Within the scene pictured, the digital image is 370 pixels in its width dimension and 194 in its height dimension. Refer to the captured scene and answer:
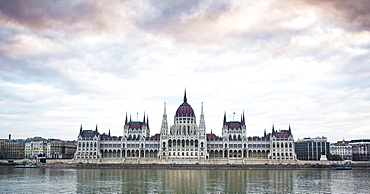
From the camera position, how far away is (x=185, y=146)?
18900cm

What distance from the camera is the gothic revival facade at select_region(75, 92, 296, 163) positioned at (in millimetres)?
188000

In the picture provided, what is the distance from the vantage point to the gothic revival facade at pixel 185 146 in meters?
188

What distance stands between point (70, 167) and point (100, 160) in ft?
75.9

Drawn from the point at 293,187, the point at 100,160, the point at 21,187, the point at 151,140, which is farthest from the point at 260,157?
the point at 21,187

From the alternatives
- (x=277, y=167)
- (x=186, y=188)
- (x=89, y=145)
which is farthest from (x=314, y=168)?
(x=89, y=145)

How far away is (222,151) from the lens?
194 m

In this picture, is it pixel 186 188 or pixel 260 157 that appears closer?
pixel 186 188

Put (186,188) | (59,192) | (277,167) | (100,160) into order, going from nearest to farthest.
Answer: (59,192), (186,188), (277,167), (100,160)

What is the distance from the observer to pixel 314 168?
151375 mm

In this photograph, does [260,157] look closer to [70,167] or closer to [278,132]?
[278,132]

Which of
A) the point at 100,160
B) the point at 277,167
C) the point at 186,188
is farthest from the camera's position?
the point at 100,160

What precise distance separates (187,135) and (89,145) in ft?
154

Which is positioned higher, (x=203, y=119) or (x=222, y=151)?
(x=203, y=119)

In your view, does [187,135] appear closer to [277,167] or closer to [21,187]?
[277,167]
